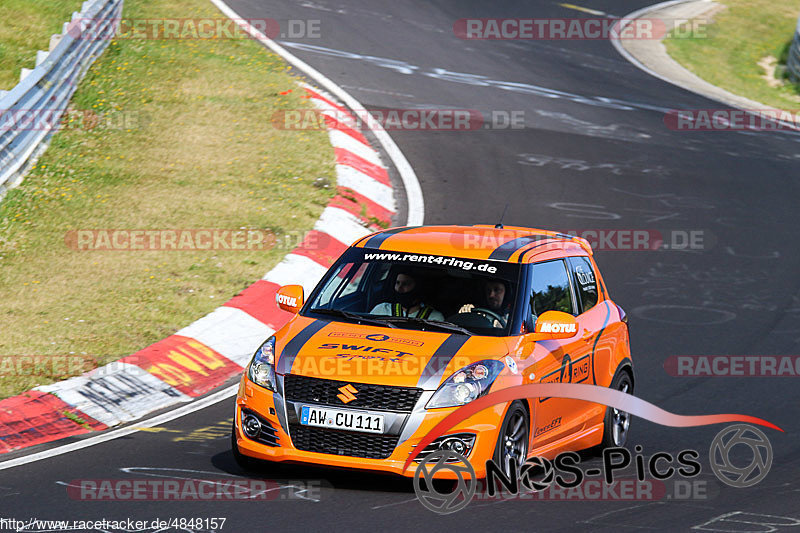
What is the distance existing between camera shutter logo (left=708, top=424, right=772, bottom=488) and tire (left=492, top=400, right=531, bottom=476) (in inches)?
53.7

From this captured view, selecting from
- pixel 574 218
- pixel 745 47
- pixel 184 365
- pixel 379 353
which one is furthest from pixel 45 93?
pixel 745 47

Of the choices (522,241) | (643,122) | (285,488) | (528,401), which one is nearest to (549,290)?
(522,241)

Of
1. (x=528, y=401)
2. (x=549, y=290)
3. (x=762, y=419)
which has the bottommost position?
(x=762, y=419)

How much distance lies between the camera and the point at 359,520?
20.4ft

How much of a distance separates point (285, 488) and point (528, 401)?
1.63 metres

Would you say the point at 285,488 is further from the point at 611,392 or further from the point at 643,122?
the point at 643,122

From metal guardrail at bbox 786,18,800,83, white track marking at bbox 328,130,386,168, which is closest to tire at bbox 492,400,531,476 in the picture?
white track marking at bbox 328,130,386,168

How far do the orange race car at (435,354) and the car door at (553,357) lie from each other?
1 cm

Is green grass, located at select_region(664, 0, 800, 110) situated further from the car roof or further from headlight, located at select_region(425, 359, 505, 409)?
headlight, located at select_region(425, 359, 505, 409)

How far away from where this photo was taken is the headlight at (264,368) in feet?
22.9

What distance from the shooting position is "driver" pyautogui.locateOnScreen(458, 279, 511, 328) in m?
7.61

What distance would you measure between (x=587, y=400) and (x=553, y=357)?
0.70 meters

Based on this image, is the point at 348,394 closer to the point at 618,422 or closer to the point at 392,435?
the point at 392,435

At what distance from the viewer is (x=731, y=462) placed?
7.76 m
